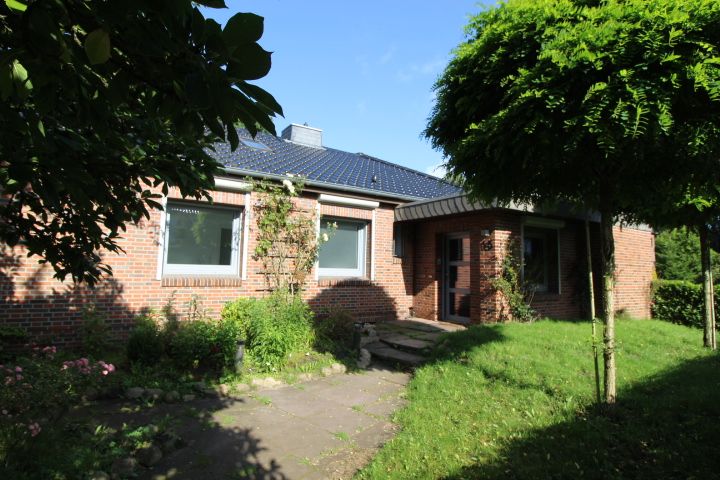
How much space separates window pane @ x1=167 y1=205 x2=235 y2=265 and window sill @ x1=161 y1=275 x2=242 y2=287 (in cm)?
33

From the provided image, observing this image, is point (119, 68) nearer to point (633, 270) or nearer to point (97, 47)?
point (97, 47)

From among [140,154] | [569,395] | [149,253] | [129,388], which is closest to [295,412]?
[129,388]

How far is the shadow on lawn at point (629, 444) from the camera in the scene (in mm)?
3082

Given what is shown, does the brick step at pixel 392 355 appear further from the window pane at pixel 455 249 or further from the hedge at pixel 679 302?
the hedge at pixel 679 302

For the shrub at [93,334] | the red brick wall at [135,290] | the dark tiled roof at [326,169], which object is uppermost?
the dark tiled roof at [326,169]

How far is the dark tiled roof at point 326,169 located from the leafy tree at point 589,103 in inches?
165

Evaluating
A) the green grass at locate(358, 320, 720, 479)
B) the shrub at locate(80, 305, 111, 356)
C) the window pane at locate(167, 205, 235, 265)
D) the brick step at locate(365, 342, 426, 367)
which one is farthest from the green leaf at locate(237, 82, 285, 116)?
the window pane at locate(167, 205, 235, 265)

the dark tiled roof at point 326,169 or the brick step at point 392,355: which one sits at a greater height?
the dark tiled roof at point 326,169

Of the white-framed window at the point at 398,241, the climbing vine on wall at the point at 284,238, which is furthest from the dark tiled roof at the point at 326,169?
the white-framed window at the point at 398,241

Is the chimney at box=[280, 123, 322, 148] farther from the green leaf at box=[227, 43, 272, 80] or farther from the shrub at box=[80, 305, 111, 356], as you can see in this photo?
the green leaf at box=[227, 43, 272, 80]

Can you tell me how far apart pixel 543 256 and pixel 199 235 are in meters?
8.05

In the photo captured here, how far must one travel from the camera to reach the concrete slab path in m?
3.41

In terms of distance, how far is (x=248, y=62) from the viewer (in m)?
1.03

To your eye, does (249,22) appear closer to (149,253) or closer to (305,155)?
(149,253)
